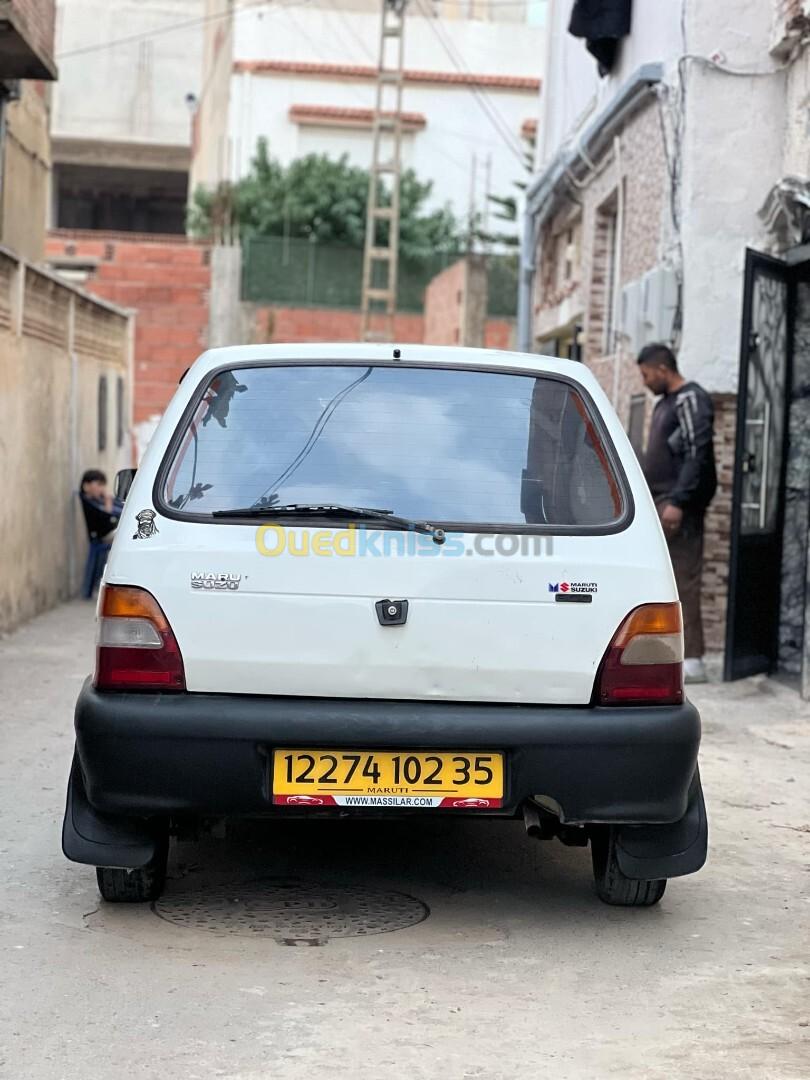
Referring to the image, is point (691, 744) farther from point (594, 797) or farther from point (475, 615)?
point (475, 615)

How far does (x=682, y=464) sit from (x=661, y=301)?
173 centimetres

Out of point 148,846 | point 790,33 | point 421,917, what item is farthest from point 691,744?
point 790,33

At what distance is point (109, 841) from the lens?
4.74 metres

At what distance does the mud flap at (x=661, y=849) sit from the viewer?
484 cm

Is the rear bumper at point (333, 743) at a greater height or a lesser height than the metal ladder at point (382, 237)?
lesser

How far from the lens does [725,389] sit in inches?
439

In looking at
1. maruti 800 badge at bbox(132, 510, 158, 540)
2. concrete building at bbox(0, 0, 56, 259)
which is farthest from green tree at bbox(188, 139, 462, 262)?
maruti 800 badge at bbox(132, 510, 158, 540)

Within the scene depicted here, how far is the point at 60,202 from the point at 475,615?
48.3 metres

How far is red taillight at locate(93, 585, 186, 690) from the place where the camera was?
14.9 ft

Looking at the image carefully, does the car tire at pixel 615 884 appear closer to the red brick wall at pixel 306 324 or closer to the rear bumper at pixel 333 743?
the rear bumper at pixel 333 743

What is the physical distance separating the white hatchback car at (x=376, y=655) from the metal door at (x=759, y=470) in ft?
17.7

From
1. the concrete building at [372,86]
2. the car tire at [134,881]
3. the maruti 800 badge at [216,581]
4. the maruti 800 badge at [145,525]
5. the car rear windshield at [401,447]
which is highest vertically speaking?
the concrete building at [372,86]

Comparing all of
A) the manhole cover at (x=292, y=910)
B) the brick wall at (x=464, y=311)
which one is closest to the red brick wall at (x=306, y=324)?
the brick wall at (x=464, y=311)

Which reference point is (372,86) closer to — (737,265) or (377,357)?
(737,265)
